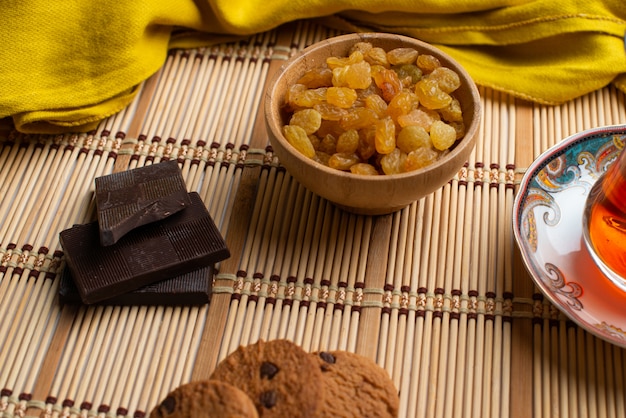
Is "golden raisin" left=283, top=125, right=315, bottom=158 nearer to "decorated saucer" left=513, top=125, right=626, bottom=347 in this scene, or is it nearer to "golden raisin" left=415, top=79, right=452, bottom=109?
"golden raisin" left=415, top=79, right=452, bottom=109

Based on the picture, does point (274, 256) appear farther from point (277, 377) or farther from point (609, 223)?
point (609, 223)

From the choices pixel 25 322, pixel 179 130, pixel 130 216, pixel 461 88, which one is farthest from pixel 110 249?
pixel 461 88

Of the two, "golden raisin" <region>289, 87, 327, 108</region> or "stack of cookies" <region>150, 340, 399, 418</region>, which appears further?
"golden raisin" <region>289, 87, 327, 108</region>

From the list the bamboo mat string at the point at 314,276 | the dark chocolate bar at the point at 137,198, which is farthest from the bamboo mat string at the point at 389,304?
the dark chocolate bar at the point at 137,198

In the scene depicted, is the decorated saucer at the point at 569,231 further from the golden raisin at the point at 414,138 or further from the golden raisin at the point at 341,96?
the golden raisin at the point at 341,96

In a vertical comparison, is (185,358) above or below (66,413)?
above

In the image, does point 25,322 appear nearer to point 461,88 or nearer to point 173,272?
point 173,272

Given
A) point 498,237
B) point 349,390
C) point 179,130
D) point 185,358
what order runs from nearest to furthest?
1. point 349,390
2. point 185,358
3. point 498,237
4. point 179,130

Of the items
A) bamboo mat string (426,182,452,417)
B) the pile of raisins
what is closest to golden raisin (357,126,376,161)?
the pile of raisins
